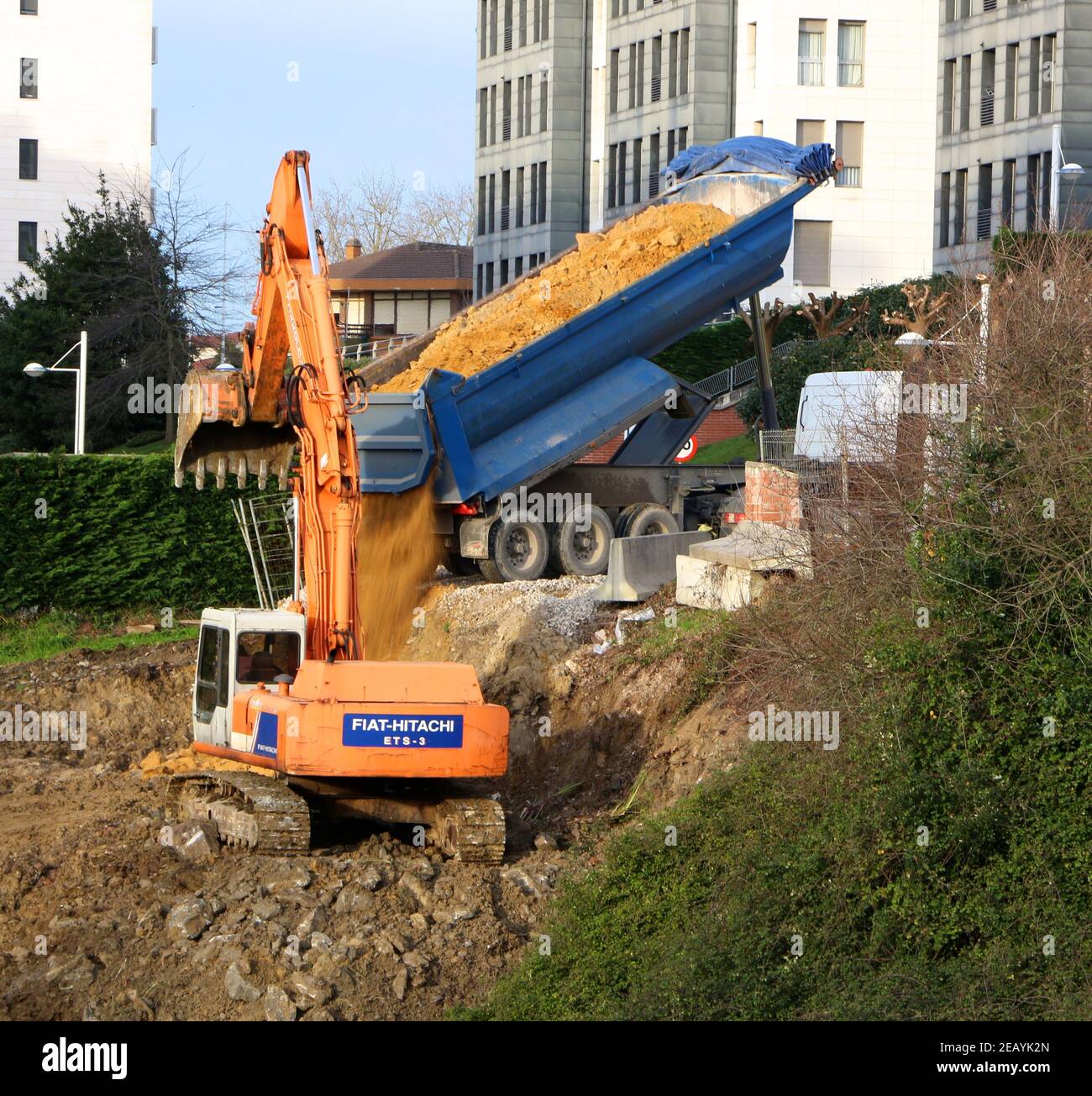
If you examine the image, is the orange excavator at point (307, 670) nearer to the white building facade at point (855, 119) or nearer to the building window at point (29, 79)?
the white building facade at point (855, 119)

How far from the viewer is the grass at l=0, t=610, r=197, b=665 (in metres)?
22.0

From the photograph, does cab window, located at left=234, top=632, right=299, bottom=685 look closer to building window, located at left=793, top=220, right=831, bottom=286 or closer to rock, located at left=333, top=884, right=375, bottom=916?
rock, located at left=333, top=884, right=375, bottom=916

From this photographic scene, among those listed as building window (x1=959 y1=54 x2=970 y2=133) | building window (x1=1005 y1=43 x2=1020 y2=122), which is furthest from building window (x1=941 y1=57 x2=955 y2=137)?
building window (x1=1005 y1=43 x2=1020 y2=122)

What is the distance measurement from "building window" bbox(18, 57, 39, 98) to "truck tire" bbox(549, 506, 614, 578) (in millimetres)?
49218

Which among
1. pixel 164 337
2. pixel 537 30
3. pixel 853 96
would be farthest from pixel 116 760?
pixel 537 30

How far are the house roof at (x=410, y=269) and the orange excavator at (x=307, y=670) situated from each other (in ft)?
174

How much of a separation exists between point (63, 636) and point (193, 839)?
11185mm

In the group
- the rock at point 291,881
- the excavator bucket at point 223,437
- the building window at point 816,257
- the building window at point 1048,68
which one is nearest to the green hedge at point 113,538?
the excavator bucket at point 223,437

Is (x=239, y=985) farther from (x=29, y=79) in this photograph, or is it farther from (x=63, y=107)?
(x=29, y=79)

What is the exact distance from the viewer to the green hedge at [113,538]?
22.8 metres

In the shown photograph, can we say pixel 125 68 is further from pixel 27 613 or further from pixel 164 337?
pixel 27 613

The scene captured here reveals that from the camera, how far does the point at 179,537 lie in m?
23.7

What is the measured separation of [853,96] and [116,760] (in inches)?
1536

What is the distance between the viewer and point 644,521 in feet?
68.1
